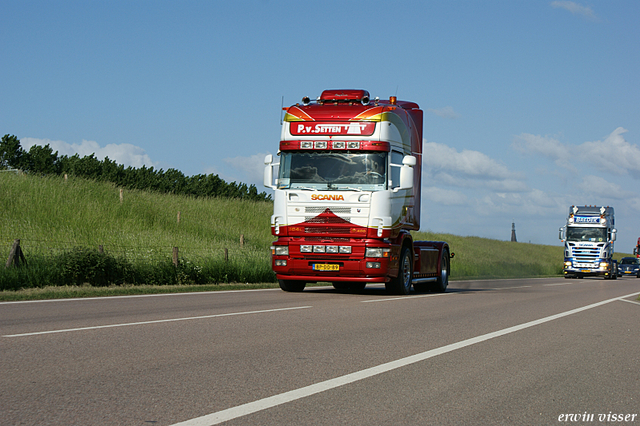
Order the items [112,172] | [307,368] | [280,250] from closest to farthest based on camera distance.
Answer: [307,368] → [280,250] → [112,172]

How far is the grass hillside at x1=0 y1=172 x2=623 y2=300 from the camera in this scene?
18.4 metres

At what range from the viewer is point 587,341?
9359mm

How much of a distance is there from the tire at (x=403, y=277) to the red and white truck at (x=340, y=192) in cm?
50

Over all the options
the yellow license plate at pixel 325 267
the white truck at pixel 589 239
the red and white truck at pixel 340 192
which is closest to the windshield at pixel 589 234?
the white truck at pixel 589 239

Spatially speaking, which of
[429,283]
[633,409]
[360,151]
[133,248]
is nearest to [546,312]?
[360,151]

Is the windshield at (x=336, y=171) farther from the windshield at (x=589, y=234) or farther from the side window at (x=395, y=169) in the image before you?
the windshield at (x=589, y=234)

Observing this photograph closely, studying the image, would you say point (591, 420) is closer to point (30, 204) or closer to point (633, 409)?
point (633, 409)

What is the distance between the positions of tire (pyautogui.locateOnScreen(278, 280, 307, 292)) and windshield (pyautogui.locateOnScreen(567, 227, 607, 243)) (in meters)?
29.3

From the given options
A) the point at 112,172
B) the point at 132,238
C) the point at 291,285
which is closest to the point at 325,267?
the point at 291,285

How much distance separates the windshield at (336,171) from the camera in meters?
15.9

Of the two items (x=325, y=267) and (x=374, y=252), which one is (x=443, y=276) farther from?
(x=325, y=267)

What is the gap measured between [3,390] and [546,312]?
429 inches

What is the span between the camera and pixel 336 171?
1606 centimetres

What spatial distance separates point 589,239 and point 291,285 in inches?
1173
